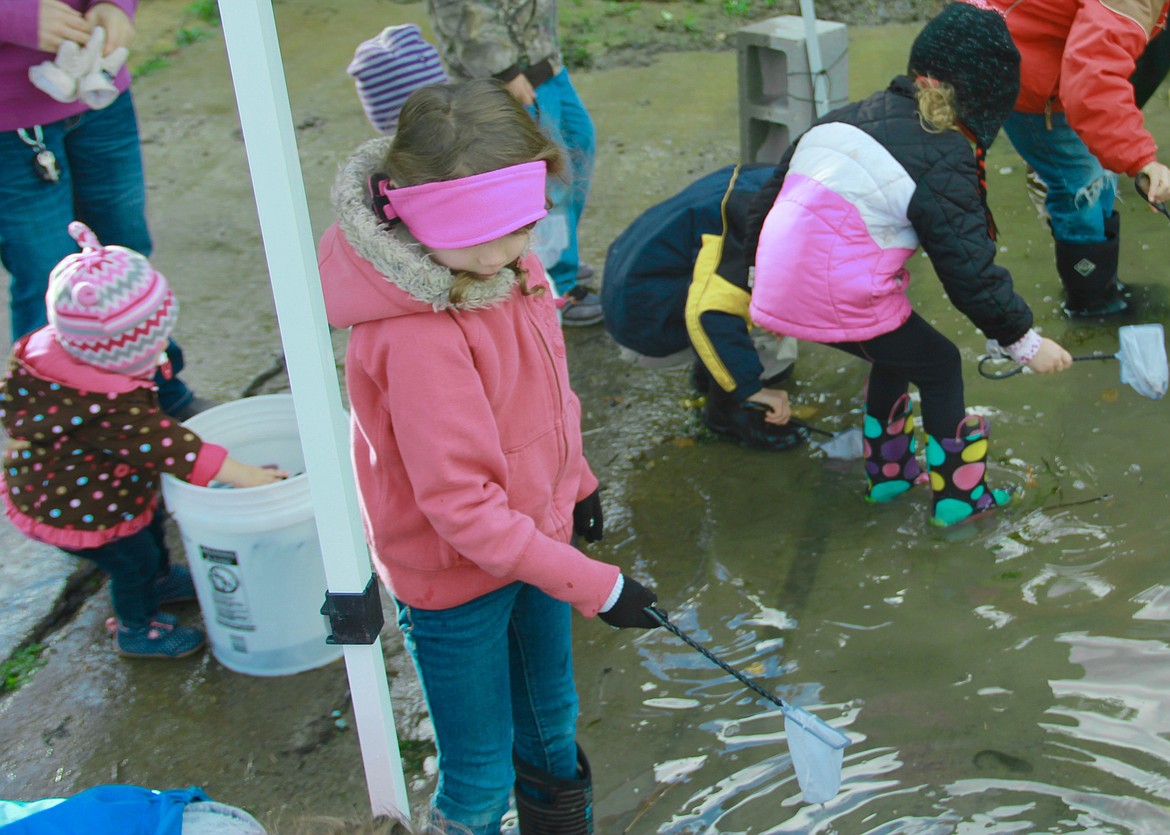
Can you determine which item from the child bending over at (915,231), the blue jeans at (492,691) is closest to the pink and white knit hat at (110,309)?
the blue jeans at (492,691)

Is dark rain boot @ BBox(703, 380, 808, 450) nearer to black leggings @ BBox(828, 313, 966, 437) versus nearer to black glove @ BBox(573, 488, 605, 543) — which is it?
black leggings @ BBox(828, 313, 966, 437)

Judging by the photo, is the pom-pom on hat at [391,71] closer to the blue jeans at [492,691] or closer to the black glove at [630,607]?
the blue jeans at [492,691]

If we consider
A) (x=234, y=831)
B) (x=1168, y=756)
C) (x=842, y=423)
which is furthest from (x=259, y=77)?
(x=842, y=423)

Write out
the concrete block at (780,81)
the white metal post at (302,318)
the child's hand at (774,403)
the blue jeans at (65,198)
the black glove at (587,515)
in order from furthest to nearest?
the concrete block at (780,81), the child's hand at (774,403), the blue jeans at (65,198), the black glove at (587,515), the white metal post at (302,318)

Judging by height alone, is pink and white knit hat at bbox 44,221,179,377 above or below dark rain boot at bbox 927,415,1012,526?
above

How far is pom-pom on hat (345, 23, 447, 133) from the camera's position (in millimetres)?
3443

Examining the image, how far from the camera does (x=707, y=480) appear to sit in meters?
3.43

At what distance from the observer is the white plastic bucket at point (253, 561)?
262 centimetres

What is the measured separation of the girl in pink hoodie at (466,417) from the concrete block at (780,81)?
2.59m

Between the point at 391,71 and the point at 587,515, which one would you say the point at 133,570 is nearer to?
the point at 587,515

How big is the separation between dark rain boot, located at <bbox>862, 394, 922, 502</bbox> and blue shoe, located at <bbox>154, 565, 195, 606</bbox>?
187 cm

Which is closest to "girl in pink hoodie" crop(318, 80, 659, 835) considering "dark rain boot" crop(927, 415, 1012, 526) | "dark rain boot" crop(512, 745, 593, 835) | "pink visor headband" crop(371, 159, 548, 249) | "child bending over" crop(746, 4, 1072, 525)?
"pink visor headband" crop(371, 159, 548, 249)

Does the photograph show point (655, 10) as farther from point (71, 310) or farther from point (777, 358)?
point (71, 310)

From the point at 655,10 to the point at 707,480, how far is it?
466cm
